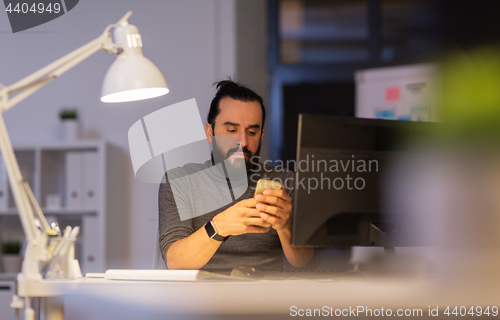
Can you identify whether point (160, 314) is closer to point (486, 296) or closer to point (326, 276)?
point (326, 276)

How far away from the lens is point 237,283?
84cm

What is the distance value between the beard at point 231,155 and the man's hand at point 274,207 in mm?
599

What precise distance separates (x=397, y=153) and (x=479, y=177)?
22 cm

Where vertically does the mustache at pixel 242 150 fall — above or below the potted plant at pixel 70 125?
below

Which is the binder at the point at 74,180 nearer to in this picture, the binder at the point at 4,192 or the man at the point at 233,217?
the binder at the point at 4,192

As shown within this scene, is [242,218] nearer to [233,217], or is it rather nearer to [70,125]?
[233,217]

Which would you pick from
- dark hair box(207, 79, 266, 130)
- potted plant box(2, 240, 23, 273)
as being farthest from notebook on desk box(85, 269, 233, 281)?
potted plant box(2, 240, 23, 273)

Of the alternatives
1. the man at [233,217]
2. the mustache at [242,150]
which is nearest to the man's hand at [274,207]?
the man at [233,217]

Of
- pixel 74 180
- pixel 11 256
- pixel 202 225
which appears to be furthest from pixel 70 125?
pixel 202 225

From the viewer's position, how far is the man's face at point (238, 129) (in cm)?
163

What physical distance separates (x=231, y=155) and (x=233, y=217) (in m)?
0.62

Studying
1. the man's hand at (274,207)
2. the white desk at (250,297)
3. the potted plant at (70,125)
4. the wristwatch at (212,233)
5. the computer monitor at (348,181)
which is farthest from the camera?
the potted plant at (70,125)

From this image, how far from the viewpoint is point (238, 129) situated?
5.35ft

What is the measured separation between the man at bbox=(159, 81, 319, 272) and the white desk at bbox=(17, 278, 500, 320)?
0.25 meters
